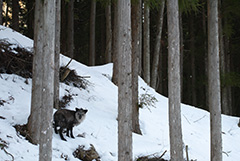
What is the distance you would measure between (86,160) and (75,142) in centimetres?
68

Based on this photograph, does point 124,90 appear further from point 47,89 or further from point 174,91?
point 47,89

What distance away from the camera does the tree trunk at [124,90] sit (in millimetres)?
6363

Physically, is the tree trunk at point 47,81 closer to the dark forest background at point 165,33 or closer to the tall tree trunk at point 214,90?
the tall tree trunk at point 214,90

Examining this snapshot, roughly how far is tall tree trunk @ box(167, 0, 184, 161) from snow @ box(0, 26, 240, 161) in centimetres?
155

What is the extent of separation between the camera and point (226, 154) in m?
10.8

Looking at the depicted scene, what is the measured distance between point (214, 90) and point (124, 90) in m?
3.04

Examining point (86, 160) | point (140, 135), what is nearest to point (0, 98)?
point (86, 160)

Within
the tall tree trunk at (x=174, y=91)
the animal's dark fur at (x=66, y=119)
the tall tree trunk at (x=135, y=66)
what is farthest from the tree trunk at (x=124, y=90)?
the tall tree trunk at (x=135, y=66)

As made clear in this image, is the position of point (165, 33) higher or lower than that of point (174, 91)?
lower

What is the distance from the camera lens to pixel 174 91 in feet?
23.8

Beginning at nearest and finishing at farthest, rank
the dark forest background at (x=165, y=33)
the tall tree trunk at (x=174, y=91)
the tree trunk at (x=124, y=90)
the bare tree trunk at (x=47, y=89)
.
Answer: the bare tree trunk at (x=47, y=89) → the tree trunk at (x=124, y=90) → the tall tree trunk at (x=174, y=91) → the dark forest background at (x=165, y=33)

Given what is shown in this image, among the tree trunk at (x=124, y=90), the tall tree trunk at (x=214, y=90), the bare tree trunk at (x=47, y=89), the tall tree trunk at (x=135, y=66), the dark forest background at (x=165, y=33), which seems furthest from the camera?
the dark forest background at (x=165, y=33)

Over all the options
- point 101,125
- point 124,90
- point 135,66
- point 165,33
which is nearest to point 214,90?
point 135,66

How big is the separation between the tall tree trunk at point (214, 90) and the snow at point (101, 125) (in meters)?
1.55
